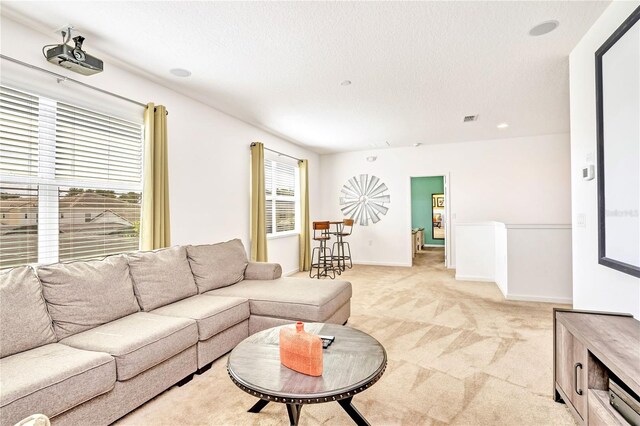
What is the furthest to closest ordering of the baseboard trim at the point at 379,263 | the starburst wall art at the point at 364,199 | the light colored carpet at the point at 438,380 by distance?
1. the starburst wall art at the point at 364,199
2. the baseboard trim at the point at 379,263
3. the light colored carpet at the point at 438,380

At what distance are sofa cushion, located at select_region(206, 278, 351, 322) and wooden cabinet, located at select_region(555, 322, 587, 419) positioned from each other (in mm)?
1588

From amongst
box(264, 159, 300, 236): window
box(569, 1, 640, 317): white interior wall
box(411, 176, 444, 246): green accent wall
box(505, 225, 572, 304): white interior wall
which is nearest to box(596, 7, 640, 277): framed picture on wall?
box(569, 1, 640, 317): white interior wall

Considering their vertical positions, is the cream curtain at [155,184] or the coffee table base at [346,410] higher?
the cream curtain at [155,184]

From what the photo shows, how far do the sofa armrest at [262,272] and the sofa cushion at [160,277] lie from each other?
702mm

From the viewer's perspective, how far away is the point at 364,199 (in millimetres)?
7324

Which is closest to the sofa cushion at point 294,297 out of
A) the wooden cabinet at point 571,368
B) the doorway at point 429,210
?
the wooden cabinet at point 571,368

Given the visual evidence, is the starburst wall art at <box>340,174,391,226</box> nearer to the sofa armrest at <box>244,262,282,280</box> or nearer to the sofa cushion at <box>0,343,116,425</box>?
the sofa armrest at <box>244,262,282,280</box>

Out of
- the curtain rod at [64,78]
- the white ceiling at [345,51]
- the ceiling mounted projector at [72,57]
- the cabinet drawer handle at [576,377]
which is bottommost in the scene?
the cabinet drawer handle at [576,377]

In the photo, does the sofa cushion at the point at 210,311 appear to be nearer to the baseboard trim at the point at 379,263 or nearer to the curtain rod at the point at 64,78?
the curtain rod at the point at 64,78

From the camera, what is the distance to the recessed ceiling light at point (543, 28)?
2.37 metres

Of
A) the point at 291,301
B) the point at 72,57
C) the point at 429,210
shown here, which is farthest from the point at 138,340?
the point at 429,210

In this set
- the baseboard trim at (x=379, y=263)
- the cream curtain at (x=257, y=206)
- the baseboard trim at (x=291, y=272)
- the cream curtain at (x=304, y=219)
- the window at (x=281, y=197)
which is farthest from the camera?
the baseboard trim at (x=379, y=263)

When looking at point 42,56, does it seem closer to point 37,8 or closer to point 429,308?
point 37,8

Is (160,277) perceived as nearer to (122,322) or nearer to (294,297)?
(122,322)
